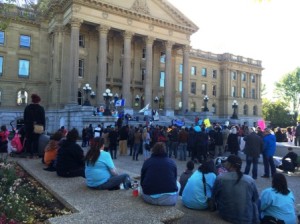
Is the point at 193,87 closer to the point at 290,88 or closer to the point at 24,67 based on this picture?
the point at 24,67

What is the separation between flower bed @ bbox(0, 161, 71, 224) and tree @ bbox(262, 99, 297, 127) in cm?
6888

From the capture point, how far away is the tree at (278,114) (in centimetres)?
7104

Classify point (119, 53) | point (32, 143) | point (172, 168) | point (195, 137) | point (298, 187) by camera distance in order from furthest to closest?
point (119, 53) < point (195, 137) < point (32, 143) < point (298, 187) < point (172, 168)

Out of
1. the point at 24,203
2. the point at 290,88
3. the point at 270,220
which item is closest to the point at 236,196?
the point at 270,220

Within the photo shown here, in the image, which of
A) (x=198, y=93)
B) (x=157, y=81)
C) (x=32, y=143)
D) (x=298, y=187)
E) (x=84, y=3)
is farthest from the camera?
(x=198, y=93)

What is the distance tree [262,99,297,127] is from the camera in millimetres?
71044

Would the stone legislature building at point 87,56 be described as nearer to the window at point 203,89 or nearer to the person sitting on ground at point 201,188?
the window at point 203,89

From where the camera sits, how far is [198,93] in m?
61.9

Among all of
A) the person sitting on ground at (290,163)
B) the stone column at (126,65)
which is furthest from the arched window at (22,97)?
the person sitting on ground at (290,163)

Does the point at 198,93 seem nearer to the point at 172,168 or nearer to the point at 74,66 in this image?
the point at 74,66

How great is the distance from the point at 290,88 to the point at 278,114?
14.5 m

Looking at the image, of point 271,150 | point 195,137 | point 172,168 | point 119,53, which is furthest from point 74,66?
point 172,168

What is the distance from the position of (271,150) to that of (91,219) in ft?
31.9

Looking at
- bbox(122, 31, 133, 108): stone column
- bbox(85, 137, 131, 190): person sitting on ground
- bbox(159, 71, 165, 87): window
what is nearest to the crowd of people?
bbox(85, 137, 131, 190): person sitting on ground
